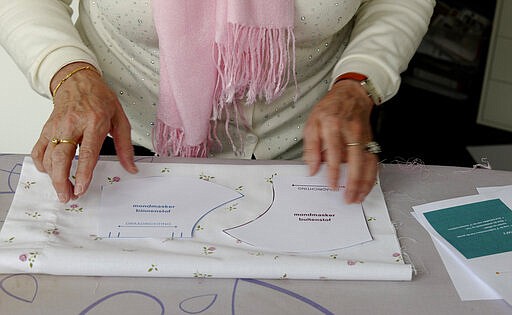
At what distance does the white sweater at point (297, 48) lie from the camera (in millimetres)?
1033

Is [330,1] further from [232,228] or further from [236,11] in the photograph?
[232,228]

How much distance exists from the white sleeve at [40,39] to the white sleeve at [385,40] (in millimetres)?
389

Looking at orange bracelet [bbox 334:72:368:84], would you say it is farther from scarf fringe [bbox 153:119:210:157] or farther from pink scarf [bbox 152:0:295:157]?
scarf fringe [bbox 153:119:210:157]

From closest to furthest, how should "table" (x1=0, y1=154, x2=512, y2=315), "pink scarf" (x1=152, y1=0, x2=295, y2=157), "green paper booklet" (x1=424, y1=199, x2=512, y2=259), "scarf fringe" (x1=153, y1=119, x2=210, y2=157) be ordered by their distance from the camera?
"table" (x1=0, y1=154, x2=512, y2=315) < "green paper booklet" (x1=424, y1=199, x2=512, y2=259) < "pink scarf" (x1=152, y1=0, x2=295, y2=157) < "scarf fringe" (x1=153, y1=119, x2=210, y2=157)

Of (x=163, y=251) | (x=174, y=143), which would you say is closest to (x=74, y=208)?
(x=163, y=251)

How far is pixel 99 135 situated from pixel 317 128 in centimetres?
28

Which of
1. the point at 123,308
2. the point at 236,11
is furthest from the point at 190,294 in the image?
the point at 236,11

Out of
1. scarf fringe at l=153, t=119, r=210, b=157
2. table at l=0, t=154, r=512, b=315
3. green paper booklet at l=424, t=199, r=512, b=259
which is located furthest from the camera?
scarf fringe at l=153, t=119, r=210, b=157

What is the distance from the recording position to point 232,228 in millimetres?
854

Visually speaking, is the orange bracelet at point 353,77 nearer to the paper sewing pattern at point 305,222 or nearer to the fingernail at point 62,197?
the paper sewing pattern at point 305,222

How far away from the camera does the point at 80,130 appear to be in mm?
912

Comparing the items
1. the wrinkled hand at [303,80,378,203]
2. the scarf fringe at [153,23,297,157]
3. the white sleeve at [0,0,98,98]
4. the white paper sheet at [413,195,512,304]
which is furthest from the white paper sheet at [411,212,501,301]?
the white sleeve at [0,0,98,98]

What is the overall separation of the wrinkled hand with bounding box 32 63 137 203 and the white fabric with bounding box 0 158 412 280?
1.4 inches

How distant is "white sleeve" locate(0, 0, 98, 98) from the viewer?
3.32 feet
